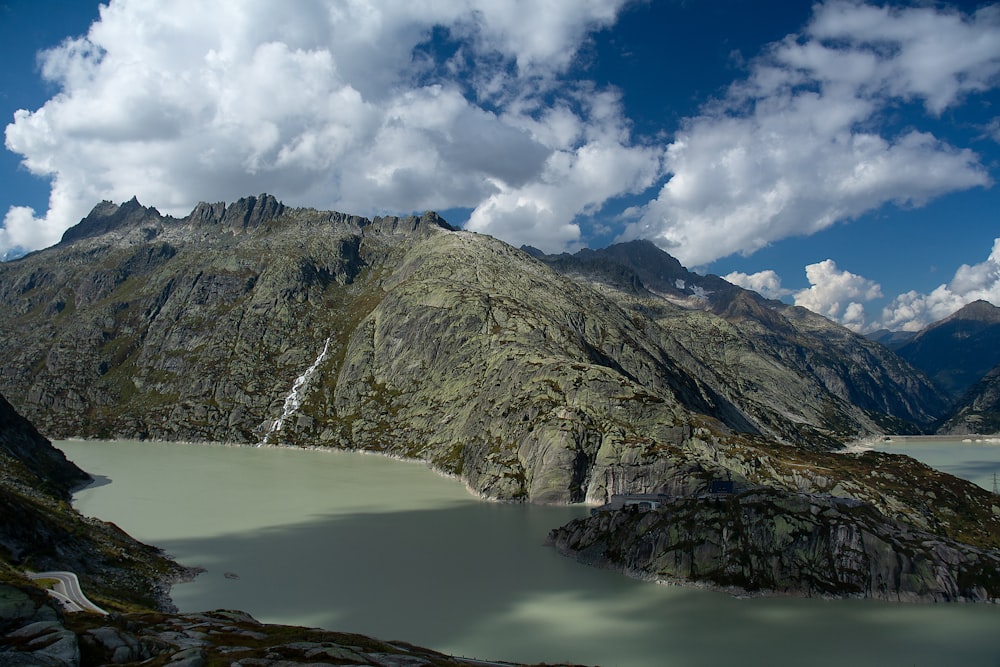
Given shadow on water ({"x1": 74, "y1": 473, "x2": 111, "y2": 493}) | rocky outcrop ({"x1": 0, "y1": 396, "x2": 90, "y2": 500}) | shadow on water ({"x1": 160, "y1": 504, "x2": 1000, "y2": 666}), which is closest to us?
shadow on water ({"x1": 160, "y1": 504, "x2": 1000, "y2": 666})

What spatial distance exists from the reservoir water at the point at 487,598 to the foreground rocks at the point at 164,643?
43.0 ft

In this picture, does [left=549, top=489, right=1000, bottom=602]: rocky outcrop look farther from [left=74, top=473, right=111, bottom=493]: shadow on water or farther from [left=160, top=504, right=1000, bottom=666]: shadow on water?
[left=74, top=473, right=111, bottom=493]: shadow on water

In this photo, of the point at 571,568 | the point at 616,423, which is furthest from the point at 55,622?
the point at 616,423

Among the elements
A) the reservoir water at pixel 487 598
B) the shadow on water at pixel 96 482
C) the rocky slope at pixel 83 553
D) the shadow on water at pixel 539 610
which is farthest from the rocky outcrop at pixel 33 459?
the shadow on water at pixel 539 610

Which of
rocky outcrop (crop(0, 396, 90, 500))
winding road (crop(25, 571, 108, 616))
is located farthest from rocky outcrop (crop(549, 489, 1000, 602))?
rocky outcrop (crop(0, 396, 90, 500))

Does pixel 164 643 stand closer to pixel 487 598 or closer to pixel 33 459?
pixel 487 598

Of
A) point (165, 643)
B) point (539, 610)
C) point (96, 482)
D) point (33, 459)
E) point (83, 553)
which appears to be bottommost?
point (539, 610)

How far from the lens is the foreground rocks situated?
1047 inches

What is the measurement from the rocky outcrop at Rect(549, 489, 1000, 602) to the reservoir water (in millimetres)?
2375

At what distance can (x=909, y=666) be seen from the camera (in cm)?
4700

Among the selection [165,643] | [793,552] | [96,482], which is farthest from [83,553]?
[96,482]

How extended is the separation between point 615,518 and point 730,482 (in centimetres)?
3846

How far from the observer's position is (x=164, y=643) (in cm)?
3192

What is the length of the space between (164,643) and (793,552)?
60.9 metres
